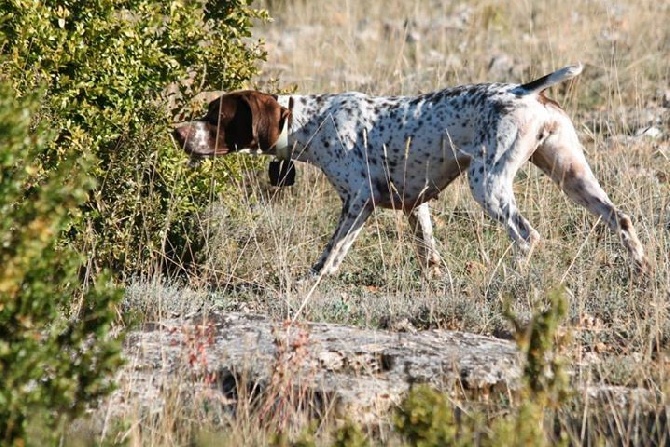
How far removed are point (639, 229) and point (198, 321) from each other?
255 centimetres

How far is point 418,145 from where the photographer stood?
593 cm

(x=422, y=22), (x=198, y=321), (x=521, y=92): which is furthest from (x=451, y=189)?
(x=422, y=22)

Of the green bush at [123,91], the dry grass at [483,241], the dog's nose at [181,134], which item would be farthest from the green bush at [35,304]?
the dog's nose at [181,134]

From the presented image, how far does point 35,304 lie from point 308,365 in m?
1.18

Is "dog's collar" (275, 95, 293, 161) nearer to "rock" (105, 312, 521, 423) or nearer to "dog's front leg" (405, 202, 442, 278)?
"dog's front leg" (405, 202, 442, 278)

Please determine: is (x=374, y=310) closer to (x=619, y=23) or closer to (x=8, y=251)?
(x=8, y=251)

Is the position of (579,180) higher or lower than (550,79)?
lower

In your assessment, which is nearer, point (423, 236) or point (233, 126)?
point (233, 126)

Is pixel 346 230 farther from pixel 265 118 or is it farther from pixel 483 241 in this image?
pixel 483 241

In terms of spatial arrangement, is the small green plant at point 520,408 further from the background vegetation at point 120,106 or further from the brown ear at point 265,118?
the brown ear at point 265,118

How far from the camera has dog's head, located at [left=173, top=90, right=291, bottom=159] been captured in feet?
19.7

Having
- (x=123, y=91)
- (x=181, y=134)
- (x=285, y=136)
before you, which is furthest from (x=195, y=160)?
(x=123, y=91)

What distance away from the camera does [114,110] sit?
564 cm

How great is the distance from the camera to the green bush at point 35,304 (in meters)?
3.13
